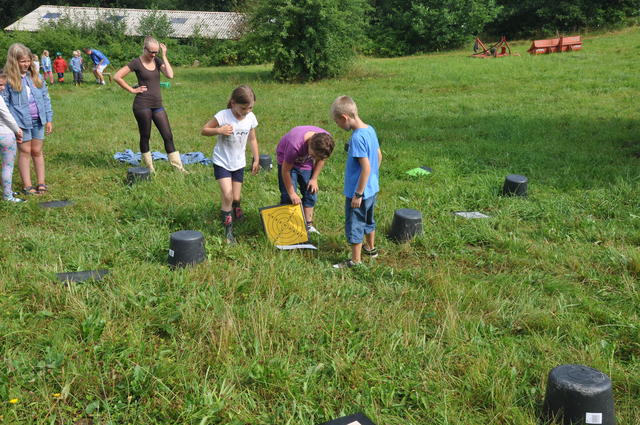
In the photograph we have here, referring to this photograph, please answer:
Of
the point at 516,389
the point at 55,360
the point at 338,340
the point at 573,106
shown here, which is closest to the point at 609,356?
the point at 516,389

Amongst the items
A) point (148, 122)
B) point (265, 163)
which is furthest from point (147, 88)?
point (265, 163)

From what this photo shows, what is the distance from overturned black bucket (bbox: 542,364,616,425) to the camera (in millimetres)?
2418

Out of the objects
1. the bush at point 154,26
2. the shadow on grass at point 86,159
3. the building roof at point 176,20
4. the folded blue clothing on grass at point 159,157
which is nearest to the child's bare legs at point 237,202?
the folded blue clothing on grass at point 159,157

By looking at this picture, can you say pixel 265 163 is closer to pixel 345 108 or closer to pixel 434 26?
pixel 345 108

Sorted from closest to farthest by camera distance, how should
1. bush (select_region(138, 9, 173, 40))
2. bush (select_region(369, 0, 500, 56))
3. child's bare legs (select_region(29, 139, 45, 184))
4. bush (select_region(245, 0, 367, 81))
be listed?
child's bare legs (select_region(29, 139, 45, 184)) < bush (select_region(245, 0, 367, 81)) < bush (select_region(369, 0, 500, 56)) < bush (select_region(138, 9, 173, 40))

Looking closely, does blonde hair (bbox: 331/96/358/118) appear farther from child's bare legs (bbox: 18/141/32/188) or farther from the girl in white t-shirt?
child's bare legs (bbox: 18/141/32/188)

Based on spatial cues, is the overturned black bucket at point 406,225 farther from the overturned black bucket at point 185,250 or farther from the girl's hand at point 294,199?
the overturned black bucket at point 185,250

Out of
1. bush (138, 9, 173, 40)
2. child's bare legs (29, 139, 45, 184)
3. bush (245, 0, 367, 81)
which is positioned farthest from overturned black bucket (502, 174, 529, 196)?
bush (138, 9, 173, 40)

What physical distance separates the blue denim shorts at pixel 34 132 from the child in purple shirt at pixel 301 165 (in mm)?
3467

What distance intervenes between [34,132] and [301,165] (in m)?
3.79

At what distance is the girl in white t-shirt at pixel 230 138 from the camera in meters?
4.87

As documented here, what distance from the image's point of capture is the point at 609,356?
308 cm

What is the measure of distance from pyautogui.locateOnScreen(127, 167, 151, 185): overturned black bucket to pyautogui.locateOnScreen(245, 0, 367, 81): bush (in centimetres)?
1381

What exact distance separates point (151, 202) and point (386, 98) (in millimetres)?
9978
